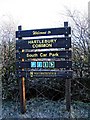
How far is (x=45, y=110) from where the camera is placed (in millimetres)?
7578

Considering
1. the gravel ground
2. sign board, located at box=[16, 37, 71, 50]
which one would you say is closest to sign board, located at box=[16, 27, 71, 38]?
sign board, located at box=[16, 37, 71, 50]

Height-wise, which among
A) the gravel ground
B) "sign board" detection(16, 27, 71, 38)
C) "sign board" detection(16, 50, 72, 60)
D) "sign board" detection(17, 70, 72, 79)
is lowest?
the gravel ground

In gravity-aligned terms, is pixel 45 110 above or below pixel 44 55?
below

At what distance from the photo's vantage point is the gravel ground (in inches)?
284

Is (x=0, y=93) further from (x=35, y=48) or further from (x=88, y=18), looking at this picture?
(x=88, y=18)

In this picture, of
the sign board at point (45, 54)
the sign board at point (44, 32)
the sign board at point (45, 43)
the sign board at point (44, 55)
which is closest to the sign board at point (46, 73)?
the sign board at point (44, 55)

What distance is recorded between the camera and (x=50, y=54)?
23.7ft

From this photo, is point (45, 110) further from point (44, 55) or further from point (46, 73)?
point (44, 55)

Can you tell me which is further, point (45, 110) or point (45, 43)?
point (45, 110)

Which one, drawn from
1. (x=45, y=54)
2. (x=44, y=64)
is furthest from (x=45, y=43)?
(x=44, y=64)

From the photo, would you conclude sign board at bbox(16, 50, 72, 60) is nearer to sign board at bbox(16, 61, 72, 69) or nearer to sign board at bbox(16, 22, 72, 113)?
sign board at bbox(16, 22, 72, 113)

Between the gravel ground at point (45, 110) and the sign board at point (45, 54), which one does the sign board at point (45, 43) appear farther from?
the gravel ground at point (45, 110)

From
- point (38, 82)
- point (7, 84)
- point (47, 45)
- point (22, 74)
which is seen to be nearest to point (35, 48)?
point (47, 45)

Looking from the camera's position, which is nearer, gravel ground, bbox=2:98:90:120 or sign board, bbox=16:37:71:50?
sign board, bbox=16:37:71:50
